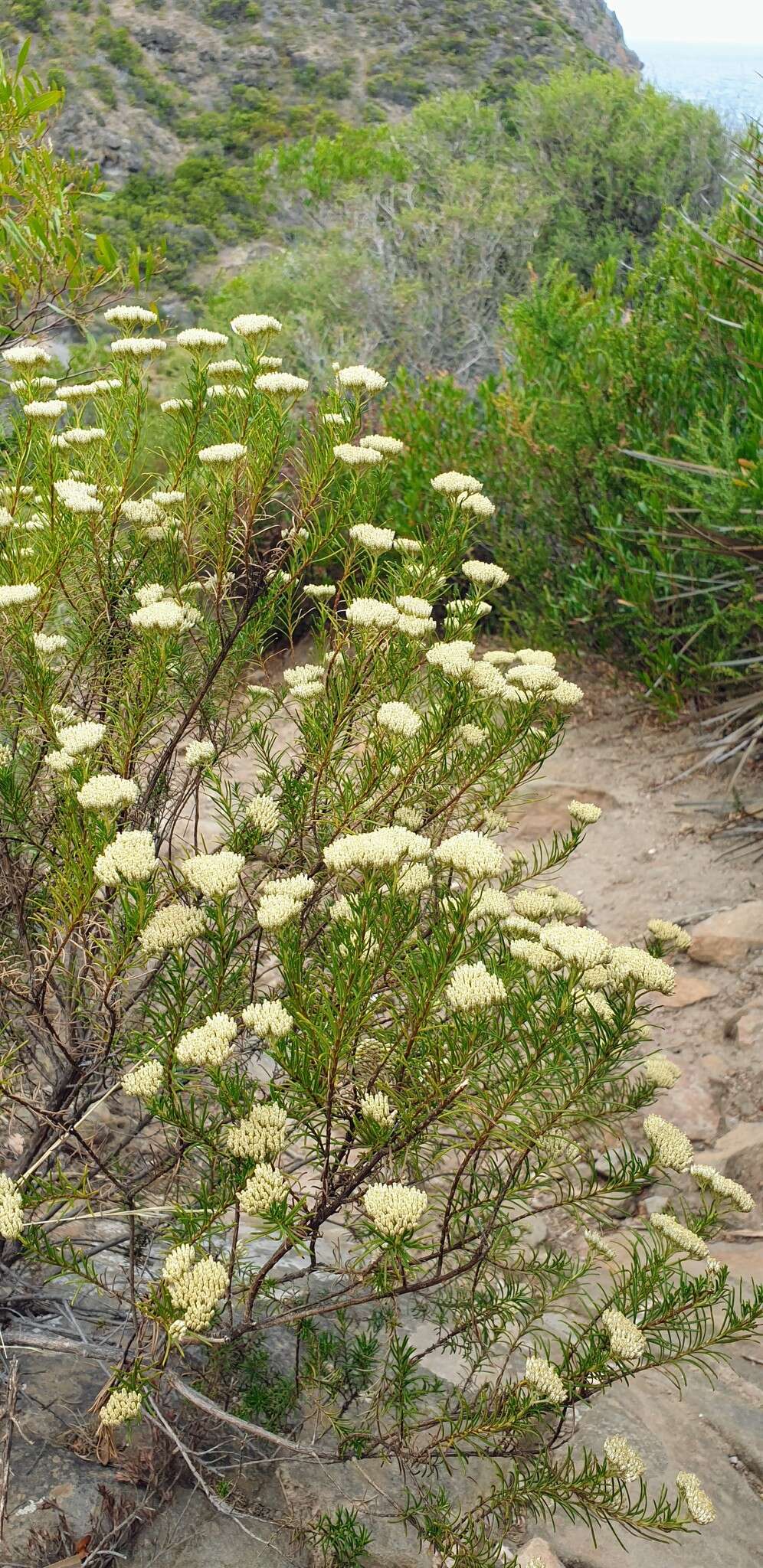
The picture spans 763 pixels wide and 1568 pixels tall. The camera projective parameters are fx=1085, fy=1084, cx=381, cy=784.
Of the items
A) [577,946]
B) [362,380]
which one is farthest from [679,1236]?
[362,380]

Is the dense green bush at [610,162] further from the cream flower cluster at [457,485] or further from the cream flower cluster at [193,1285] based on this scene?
the cream flower cluster at [193,1285]

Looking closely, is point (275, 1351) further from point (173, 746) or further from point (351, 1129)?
point (173, 746)

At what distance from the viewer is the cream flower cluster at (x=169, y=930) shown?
1772 mm

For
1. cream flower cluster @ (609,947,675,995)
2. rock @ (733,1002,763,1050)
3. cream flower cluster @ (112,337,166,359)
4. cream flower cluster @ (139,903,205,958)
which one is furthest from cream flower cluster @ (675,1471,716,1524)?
rock @ (733,1002,763,1050)

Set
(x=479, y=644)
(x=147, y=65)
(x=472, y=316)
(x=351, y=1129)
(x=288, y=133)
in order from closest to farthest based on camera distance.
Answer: (x=351, y=1129) < (x=479, y=644) < (x=472, y=316) < (x=288, y=133) < (x=147, y=65)

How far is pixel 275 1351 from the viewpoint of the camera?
2.58m

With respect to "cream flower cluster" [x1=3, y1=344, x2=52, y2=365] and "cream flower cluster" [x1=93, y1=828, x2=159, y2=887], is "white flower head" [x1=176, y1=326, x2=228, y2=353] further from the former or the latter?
"cream flower cluster" [x1=93, y1=828, x2=159, y2=887]

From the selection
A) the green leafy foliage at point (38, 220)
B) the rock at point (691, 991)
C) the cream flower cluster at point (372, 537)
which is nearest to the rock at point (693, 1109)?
the rock at point (691, 991)

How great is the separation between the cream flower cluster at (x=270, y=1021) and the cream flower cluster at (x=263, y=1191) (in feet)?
0.64

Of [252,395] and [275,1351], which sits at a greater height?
[252,395]

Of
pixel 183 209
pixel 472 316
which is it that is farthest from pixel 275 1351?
pixel 183 209

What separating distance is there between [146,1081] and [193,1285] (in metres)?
0.31

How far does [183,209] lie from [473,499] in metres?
30.3

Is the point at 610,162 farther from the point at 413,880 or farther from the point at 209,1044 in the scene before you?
the point at 209,1044
